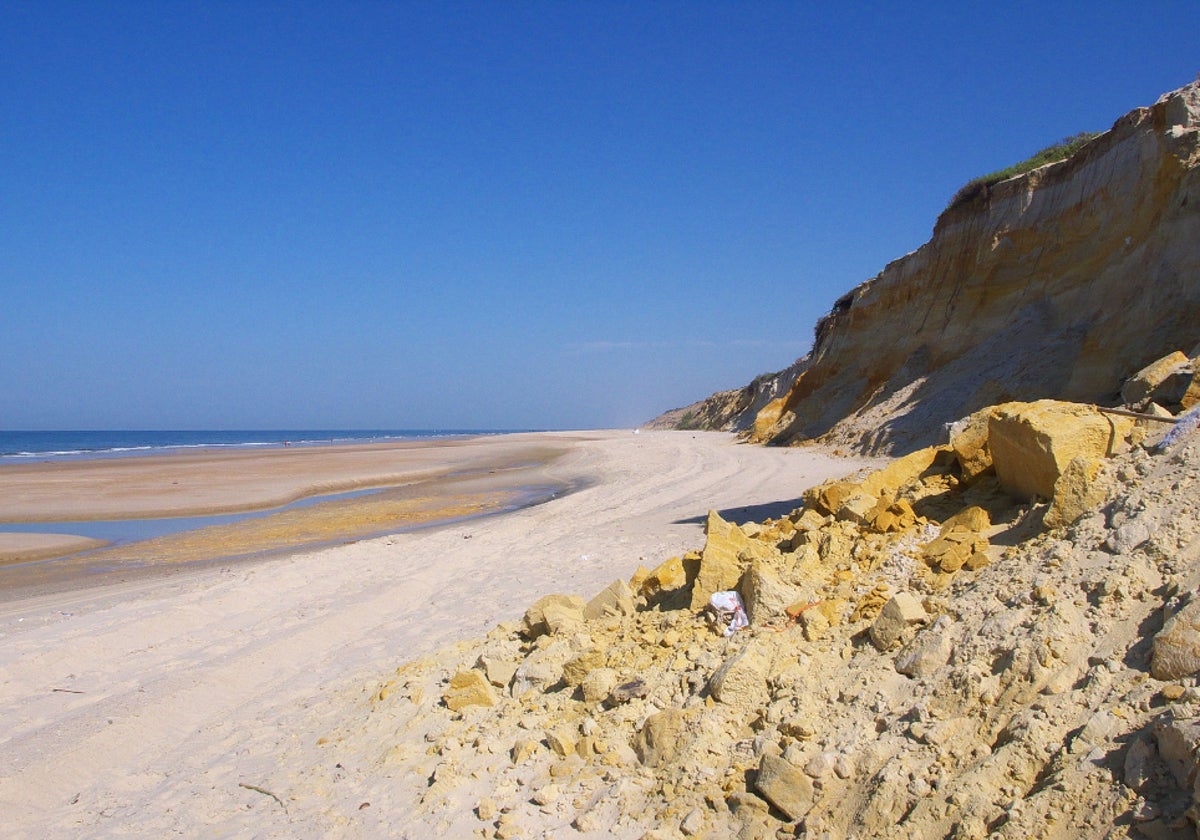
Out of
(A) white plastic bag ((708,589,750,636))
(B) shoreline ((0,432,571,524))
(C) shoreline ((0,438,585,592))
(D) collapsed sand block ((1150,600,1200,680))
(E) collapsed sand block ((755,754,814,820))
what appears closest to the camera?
(D) collapsed sand block ((1150,600,1200,680))

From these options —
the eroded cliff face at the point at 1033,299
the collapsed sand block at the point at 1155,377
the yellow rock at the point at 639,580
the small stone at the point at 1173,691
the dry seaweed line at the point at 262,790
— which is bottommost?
the dry seaweed line at the point at 262,790

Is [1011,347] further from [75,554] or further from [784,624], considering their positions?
[75,554]

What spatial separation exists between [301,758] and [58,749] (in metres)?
1.82

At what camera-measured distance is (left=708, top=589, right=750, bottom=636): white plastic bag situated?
450cm

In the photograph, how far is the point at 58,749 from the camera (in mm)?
5090

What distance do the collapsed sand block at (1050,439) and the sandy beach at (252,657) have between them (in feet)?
13.1

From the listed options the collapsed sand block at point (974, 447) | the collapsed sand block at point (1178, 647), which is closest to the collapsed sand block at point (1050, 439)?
the collapsed sand block at point (974, 447)

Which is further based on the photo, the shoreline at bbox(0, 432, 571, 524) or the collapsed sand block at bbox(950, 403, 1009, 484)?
the shoreline at bbox(0, 432, 571, 524)

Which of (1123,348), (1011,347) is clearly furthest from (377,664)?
(1011,347)

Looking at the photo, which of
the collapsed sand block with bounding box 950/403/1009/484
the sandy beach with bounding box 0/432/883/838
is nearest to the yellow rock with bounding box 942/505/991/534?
the collapsed sand block with bounding box 950/403/1009/484

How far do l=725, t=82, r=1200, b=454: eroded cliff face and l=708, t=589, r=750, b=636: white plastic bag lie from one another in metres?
5.26

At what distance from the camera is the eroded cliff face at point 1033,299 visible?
40.1 ft

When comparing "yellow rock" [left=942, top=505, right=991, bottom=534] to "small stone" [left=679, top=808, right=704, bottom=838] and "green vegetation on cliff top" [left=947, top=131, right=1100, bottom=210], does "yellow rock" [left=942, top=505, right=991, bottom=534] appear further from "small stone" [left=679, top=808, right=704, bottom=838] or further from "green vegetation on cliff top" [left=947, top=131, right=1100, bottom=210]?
"green vegetation on cliff top" [left=947, top=131, right=1100, bottom=210]

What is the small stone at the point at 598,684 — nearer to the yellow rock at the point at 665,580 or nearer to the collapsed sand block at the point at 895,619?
the yellow rock at the point at 665,580
